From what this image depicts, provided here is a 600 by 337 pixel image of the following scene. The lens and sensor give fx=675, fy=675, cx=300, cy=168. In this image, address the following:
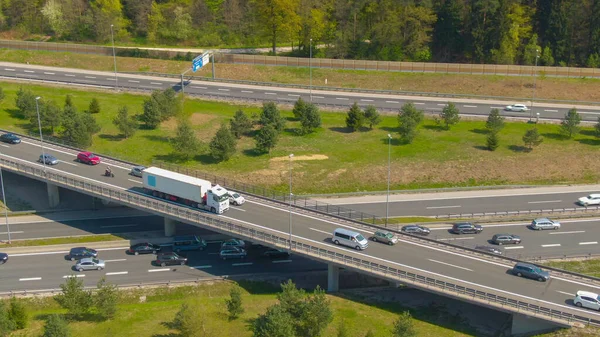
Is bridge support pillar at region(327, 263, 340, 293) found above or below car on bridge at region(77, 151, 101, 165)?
below

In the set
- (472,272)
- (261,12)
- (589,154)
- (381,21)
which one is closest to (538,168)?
(589,154)

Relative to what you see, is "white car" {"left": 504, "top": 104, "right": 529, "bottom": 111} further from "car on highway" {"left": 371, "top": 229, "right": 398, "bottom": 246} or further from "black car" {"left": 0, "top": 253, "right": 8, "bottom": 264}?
"black car" {"left": 0, "top": 253, "right": 8, "bottom": 264}

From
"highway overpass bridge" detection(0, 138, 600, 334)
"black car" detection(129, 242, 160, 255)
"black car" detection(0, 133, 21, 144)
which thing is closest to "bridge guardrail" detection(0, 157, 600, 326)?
"highway overpass bridge" detection(0, 138, 600, 334)

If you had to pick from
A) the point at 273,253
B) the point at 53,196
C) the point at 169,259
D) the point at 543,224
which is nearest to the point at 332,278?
the point at 273,253

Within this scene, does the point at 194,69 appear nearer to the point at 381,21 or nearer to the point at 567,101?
the point at 381,21

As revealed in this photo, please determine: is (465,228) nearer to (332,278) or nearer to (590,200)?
(332,278)

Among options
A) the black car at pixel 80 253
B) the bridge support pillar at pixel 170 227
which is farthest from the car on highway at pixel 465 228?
the black car at pixel 80 253
